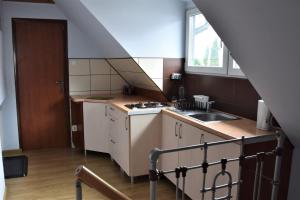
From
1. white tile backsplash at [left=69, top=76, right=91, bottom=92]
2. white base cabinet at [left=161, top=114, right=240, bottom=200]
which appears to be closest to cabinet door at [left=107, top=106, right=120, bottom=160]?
white base cabinet at [left=161, top=114, right=240, bottom=200]

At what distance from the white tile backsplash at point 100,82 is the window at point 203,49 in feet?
4.70

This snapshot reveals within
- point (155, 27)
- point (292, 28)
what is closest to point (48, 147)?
point (155, 27)

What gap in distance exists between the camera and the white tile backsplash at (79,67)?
160 inches

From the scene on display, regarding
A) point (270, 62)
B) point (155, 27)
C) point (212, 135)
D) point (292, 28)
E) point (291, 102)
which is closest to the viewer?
point (292, 28)

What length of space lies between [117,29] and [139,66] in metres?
0.51

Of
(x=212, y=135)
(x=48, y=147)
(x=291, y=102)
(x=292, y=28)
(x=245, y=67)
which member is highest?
(x=292, y=28)

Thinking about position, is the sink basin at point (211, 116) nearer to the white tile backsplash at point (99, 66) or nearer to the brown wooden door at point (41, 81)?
the white tile backsplash at point (99, 66)

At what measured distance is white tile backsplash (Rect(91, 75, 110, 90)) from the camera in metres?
4.22

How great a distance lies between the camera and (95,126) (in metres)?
3.76

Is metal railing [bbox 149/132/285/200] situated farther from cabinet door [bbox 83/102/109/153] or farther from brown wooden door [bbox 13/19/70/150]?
brown wooden door [bbox 13/19/70/150]

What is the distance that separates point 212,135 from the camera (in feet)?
6.98

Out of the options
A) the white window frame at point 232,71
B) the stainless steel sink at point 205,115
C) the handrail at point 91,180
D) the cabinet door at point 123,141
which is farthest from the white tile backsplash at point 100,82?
the handrail at point 91,180

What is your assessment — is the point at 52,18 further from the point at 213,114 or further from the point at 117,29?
the point at 213,114

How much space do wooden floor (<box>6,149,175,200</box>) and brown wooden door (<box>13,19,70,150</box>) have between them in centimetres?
35
